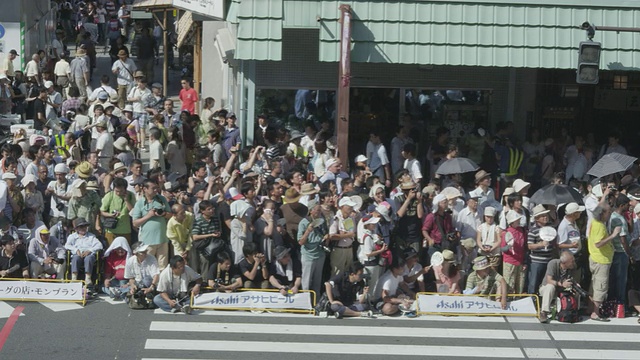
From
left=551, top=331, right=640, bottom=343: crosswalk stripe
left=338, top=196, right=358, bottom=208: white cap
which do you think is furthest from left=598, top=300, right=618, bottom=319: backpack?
left=338, top=196, right=358, bottom=208: white cap

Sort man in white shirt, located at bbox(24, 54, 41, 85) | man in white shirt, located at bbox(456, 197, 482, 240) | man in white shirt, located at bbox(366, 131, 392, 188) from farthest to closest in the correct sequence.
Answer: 1. man in white shirt, located at bbox(24, 54, 41, 85)
2. man in white shirt, located at bbox(366, 131, 392, 188)
3. man in white shirt, located at bbox(456, 197, 482, 240)

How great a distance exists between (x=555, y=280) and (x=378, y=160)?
4699mm

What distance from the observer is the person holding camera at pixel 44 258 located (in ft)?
56.9

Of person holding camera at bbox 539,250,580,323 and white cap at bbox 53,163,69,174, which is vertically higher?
white cap at bbox 53,163,69,174

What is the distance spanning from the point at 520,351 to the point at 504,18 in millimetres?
6603

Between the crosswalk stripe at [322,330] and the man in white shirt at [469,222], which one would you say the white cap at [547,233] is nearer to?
the man in white shirt at [469,222]

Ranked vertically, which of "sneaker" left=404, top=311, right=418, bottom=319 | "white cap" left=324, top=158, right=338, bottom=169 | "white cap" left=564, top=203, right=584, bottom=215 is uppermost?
"white cap" left=324, top=158, right=338, bottom=169

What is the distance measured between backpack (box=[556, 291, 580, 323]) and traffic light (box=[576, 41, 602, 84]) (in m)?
3.70

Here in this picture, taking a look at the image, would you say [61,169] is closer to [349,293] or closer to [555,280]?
[349,293]

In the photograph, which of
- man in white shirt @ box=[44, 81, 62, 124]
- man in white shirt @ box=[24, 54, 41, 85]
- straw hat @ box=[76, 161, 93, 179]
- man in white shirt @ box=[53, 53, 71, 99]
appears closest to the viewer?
straw hat @ box=[76, 161, 93, 179]

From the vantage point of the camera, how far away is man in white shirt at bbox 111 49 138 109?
26266 millimetres

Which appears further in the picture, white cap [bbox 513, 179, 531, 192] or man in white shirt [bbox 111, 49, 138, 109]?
man in white shirt [bbox 111, 49, 138, 109]

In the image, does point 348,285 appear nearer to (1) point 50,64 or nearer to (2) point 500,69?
(2) point 500,69

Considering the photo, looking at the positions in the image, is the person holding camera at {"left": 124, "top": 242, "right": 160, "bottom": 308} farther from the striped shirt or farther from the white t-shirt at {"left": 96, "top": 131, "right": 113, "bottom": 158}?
the striped shirt
